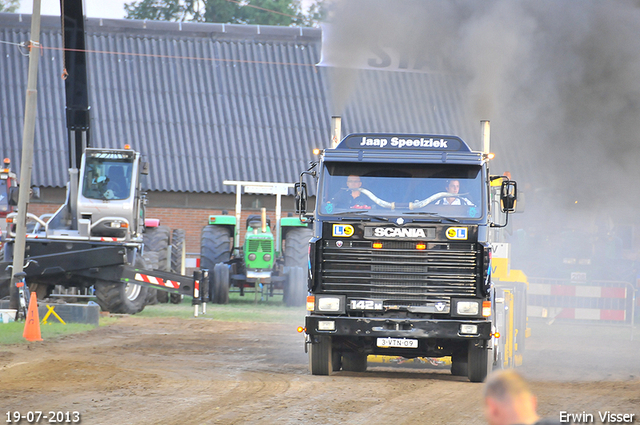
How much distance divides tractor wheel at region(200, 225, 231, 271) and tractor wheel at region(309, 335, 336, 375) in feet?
39.6

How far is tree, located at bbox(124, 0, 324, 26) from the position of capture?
47219mm

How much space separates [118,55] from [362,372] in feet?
73.1

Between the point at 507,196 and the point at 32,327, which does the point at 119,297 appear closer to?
the point at 32,327

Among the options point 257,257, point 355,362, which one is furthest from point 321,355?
point 257,257

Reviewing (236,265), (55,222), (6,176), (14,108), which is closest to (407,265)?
(55,222)

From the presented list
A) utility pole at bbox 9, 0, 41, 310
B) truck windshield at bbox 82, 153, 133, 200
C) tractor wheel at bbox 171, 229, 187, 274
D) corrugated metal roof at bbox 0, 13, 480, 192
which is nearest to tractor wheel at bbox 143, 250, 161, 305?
tractor wheel at bbox 171, 229, 187, 274

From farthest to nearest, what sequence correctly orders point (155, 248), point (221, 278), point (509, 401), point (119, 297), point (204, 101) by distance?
point (204, 101) → point (221, 278) → point (155, 248) → point (119, 297) → point (509, 401)

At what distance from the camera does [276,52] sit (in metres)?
32.6

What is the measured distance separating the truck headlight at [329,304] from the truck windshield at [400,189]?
3.24 feet

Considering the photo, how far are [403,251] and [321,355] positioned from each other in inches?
63.3

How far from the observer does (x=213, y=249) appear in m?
23.0

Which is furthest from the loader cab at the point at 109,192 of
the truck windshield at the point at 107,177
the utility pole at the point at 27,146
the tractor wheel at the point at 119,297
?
the utility pole at the point at 27,146

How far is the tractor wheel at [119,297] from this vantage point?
60.0ft

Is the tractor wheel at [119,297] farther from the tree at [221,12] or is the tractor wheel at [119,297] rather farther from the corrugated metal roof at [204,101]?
the tree at [221,12]
